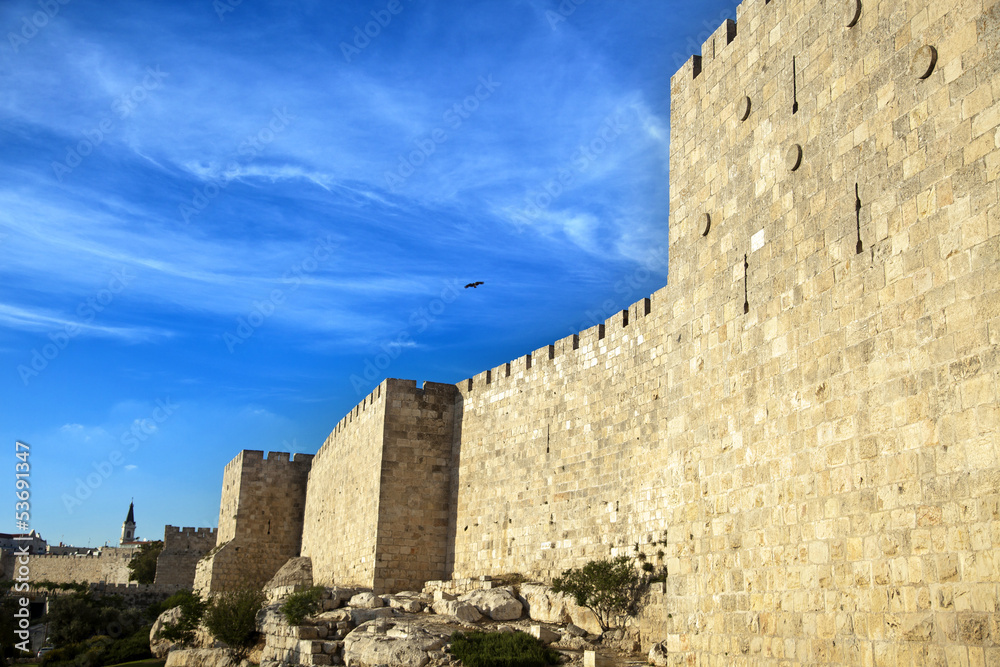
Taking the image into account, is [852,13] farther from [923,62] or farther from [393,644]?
[393,644]

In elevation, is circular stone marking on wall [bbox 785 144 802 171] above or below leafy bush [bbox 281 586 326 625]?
above

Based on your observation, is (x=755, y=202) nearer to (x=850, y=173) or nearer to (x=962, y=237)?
(x=850, y=173)

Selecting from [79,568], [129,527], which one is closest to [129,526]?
[129,527]

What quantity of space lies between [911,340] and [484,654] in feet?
24.4

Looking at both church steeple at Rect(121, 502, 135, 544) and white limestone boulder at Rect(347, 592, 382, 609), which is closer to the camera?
white limestone boulder at Rect(347, 592, 382, 609)

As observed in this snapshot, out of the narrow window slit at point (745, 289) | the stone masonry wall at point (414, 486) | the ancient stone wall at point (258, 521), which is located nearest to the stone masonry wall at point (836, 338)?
the narrow window slit at point (745, 289)

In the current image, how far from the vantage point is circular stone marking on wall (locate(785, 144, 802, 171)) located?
6633mm

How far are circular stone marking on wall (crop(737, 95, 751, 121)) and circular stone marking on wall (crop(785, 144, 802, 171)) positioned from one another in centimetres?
85

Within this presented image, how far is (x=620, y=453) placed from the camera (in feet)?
44.1

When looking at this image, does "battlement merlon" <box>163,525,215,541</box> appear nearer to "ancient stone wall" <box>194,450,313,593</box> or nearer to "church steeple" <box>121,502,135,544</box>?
"ancient stone wall" <box>194,450,313,593</box>

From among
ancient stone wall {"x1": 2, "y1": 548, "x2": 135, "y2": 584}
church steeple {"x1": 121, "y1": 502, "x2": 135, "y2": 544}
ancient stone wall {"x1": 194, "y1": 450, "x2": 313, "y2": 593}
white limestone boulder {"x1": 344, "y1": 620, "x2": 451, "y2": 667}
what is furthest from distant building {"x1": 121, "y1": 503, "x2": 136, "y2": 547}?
white limestone boulder {"x1": 344, "y1": 620, "x2": 451, "y2": 667}

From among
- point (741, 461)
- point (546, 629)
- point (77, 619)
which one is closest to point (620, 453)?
point (546, 629)

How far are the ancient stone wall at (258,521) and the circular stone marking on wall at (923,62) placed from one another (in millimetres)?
24877

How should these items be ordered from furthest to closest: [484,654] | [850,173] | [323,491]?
[323,491] → [484,654] → [850,173]
